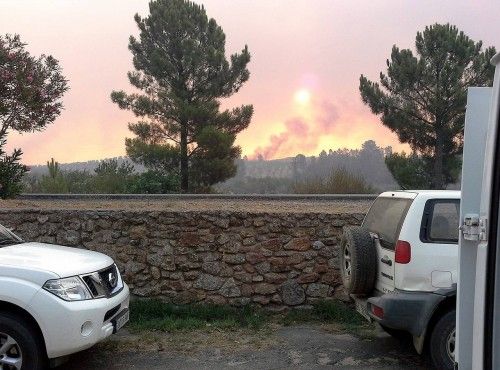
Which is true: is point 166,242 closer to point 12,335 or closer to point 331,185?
point 12,335

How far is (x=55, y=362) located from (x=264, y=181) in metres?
27.3

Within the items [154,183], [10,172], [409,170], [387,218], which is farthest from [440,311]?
[409,170]

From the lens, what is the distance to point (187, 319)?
23.6 ft

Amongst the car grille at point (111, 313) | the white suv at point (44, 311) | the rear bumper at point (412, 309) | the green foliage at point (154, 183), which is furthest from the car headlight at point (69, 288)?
the green foliage at point (154, 183)

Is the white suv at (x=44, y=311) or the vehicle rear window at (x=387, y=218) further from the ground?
the vehicle rear window at (x=387, y=218)

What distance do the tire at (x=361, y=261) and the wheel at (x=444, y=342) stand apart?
0.83 meters

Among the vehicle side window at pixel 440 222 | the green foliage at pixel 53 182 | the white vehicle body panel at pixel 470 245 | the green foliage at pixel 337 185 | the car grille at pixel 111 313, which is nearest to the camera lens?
the white vehicle body panel at pixel 470 245

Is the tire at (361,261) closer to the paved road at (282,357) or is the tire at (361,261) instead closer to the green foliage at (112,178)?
the paved road at (282,357)

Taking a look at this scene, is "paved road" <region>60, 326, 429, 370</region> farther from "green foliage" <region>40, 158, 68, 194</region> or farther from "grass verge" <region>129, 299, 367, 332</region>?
"green foliage" <region>40, 158, 68, 194</region>

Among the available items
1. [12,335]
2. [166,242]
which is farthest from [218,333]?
[12,335]

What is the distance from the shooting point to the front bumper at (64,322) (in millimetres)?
4605

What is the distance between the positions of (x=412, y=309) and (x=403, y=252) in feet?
1.65

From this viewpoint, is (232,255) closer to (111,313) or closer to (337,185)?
(111,313)

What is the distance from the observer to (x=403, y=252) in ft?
16.8
